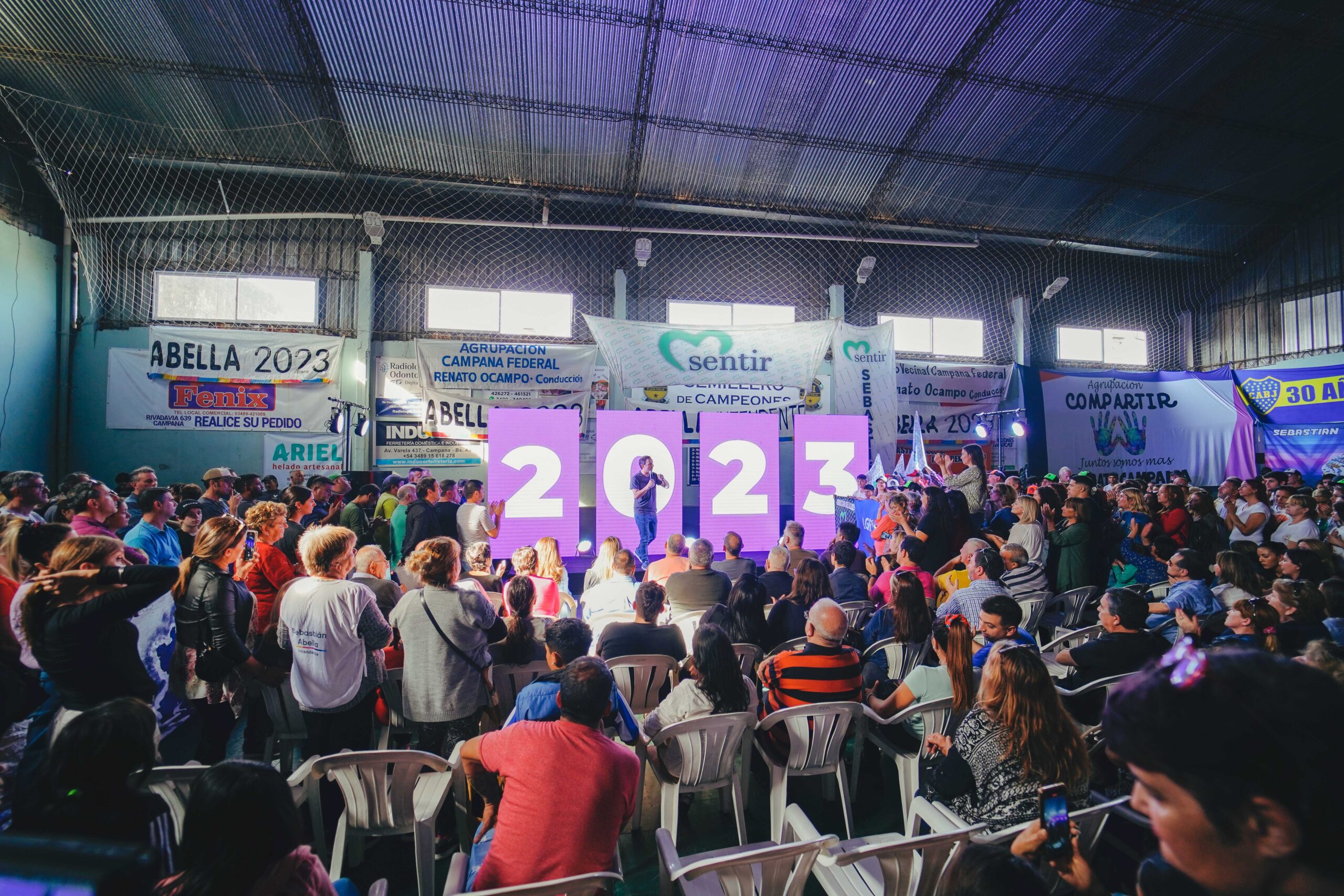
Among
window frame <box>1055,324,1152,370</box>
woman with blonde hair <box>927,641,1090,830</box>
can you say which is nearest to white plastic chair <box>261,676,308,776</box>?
woman with blonde hair <box>927,641,1090,830</box>

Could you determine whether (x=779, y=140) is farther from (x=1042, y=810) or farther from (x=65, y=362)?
(x=65, y=362)

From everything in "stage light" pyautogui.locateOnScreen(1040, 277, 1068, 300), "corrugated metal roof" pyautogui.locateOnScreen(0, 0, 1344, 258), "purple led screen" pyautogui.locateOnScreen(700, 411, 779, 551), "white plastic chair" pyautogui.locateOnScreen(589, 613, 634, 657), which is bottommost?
"white plastic chair" pyautogui.locateOnScreen(589, 613, 634, 657)

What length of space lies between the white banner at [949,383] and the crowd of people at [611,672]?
6393 millimetres

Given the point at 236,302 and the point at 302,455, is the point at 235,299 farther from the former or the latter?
the point at 302,455

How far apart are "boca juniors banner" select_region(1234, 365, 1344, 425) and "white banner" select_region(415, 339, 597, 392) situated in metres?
10.7

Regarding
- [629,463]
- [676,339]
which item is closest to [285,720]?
[629,463]

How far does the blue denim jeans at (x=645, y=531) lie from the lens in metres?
7.16

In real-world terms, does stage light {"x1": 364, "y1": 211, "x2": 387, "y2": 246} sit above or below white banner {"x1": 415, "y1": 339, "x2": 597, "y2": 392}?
above

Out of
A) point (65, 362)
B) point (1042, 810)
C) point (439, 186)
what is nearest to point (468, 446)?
point (439, 186)

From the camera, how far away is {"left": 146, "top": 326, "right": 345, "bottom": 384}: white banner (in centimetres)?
906

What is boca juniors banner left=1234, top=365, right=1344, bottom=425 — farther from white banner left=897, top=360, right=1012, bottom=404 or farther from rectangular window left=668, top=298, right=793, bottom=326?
rectangular window left=668, top=298, right=793, bottom=326

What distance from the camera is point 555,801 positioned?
166 centimetres

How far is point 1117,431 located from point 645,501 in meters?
7.70

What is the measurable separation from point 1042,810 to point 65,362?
486 inches
